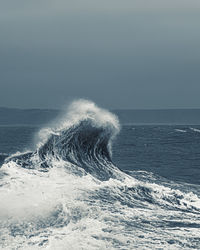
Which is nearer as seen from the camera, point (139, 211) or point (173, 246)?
point (173, 246)

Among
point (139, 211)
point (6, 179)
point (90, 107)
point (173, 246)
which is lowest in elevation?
point (173, 246)

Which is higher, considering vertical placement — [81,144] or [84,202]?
[81,144]

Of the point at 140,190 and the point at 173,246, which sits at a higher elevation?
the point at 140,190

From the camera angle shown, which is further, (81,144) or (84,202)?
(81,144)

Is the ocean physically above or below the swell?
below

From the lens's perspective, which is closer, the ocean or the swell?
the ocean

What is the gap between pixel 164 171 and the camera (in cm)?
3244

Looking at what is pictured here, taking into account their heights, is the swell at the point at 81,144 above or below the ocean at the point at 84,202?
above

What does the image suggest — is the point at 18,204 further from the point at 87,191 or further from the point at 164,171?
the point at 164,171

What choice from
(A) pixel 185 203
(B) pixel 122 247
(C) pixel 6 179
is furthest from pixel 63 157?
(B) pixel 122 247

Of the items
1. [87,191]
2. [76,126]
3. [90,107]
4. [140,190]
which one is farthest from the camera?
[90,107]

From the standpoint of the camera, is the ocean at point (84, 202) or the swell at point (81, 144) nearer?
the ocean at point (84, 202)

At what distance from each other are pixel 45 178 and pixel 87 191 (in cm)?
321

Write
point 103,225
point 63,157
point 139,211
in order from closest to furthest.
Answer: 1. point 103,225
2. point 139,211
3. point 63,157
